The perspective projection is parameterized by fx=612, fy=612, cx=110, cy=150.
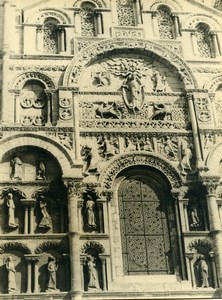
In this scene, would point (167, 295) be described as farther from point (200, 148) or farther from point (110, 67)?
point (110, 67)

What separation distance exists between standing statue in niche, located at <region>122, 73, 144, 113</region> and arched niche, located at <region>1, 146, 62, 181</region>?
285cm

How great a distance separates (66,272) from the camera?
47.5 ft

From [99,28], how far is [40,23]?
1.76 meters

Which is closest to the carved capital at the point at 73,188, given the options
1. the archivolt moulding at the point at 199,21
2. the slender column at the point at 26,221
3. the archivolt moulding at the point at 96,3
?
the slender column at the point at 26,221

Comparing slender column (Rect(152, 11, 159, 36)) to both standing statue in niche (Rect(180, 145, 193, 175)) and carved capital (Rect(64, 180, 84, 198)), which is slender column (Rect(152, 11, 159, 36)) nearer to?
standing statue in niche (Rect(180, 145, 193, 175))

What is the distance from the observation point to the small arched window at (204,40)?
18.6 metres

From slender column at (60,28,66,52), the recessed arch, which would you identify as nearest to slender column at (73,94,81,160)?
the recessed arch

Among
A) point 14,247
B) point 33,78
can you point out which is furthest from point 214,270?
point 33,78

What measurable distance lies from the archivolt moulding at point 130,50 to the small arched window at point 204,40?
1.12 m

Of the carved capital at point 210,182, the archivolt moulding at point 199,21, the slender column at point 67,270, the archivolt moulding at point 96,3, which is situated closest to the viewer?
the slender column at point 67,270

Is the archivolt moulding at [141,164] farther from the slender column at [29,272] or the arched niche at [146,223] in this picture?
the slender column at [29,272]

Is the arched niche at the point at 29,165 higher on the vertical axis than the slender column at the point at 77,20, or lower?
lower

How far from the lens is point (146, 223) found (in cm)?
1559

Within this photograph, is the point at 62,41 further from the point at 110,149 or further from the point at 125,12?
the point at 110,149
